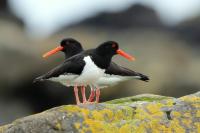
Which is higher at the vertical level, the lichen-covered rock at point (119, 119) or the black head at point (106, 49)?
the black head at point (106, 49)

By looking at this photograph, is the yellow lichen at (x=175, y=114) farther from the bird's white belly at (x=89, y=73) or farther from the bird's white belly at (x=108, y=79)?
the bird's white belly at (x=108, y=79)

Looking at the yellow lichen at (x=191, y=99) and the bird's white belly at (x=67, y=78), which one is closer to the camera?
the yellow lichen at (x=191, y=99)

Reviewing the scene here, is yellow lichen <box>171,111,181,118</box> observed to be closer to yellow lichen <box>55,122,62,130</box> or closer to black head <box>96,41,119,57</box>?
yellow lichen <box>55,122,62,130</box>

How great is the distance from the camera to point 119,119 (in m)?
10.2

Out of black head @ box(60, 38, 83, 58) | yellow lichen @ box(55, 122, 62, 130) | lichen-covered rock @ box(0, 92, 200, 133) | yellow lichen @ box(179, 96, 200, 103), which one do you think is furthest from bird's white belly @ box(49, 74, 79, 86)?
yellow lichen @ box(55, 122, 62, 130)

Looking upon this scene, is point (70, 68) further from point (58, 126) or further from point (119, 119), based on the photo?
point (58, 126)

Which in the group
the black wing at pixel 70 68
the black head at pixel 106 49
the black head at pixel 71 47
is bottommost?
the black wing at pixel 70 68

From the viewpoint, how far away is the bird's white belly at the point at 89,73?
11883 mm

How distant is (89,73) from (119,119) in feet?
5.91

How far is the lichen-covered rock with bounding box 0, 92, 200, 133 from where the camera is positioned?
9.78m

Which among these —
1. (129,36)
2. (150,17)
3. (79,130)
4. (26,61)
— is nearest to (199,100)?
(79,130)

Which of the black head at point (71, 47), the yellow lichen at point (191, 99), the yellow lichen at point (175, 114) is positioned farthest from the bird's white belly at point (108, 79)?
the yellow lichen at point (175, 114)

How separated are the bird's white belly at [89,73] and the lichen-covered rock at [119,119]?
1.30 metres

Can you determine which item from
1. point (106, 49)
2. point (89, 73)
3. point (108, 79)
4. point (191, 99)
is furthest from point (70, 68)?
point (191, 99)
